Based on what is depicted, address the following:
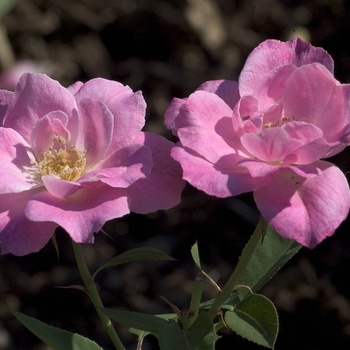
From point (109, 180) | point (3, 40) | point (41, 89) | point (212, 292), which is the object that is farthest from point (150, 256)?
point (3, 40)

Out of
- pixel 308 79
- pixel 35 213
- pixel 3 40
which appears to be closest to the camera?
pixel 35 213

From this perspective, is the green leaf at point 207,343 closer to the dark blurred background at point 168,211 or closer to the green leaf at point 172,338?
the green leaf at point 172,338

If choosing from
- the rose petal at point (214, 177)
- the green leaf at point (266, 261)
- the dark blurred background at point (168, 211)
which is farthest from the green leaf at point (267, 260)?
the dark blurred background at point (168, 211)

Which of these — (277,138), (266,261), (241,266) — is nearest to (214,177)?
(277,138)

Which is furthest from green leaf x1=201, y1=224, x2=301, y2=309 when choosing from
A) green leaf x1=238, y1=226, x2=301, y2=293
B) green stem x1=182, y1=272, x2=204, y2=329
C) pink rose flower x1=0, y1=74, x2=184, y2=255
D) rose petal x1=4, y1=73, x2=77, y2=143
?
rose petal x1=4, y1=73, x2=77, y2=143

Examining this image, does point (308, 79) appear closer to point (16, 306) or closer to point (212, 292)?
point (212, 292)

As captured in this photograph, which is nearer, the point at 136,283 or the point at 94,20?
the point at 136,283

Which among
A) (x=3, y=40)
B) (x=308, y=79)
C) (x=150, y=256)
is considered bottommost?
(x=3, y=40)
